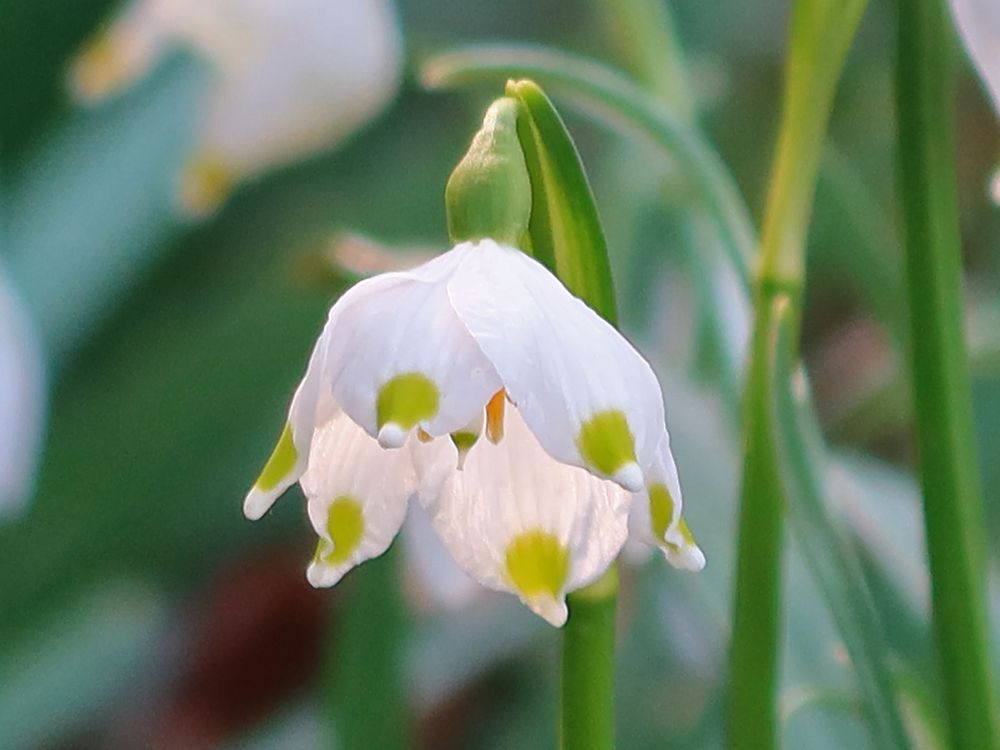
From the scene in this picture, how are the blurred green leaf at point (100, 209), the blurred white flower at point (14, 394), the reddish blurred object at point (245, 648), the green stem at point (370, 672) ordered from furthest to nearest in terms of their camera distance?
the reddish blurred object at point (245, 648) < the blurred green leaf at point (100, 209) < the green stem at point (370, 672) < the blurred white flower at point (14, 394)

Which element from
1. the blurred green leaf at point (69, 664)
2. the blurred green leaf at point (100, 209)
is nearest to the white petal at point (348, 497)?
the blurred green leaf at point (69, 664)

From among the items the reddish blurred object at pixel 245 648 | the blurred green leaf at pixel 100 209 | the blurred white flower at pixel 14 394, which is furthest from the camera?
the reddish blurred object at pixel 245 648

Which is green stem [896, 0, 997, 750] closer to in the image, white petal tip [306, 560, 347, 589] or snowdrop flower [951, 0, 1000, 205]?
snowdrop flower [951, 0, 1000, 205]

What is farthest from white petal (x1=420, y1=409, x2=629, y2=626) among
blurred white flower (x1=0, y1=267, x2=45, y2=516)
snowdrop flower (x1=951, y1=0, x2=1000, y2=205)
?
blurred white flower (x1=0, y1=267, x2=45, y2=516)

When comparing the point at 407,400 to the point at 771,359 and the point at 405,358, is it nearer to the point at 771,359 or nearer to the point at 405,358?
the point at 405,358

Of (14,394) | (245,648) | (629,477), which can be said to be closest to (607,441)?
(629,477)

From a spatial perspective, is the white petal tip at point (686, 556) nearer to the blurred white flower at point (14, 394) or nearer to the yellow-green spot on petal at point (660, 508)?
the yellow-green spot on petal at point (660, 508)

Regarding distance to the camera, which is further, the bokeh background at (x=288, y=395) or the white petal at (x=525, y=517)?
the bokeh background at (x=288, y=395)

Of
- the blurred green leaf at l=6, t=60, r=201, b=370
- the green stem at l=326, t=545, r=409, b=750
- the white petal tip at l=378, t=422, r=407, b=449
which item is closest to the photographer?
the white petal tip at l=378, t=422, r=407, b=449
